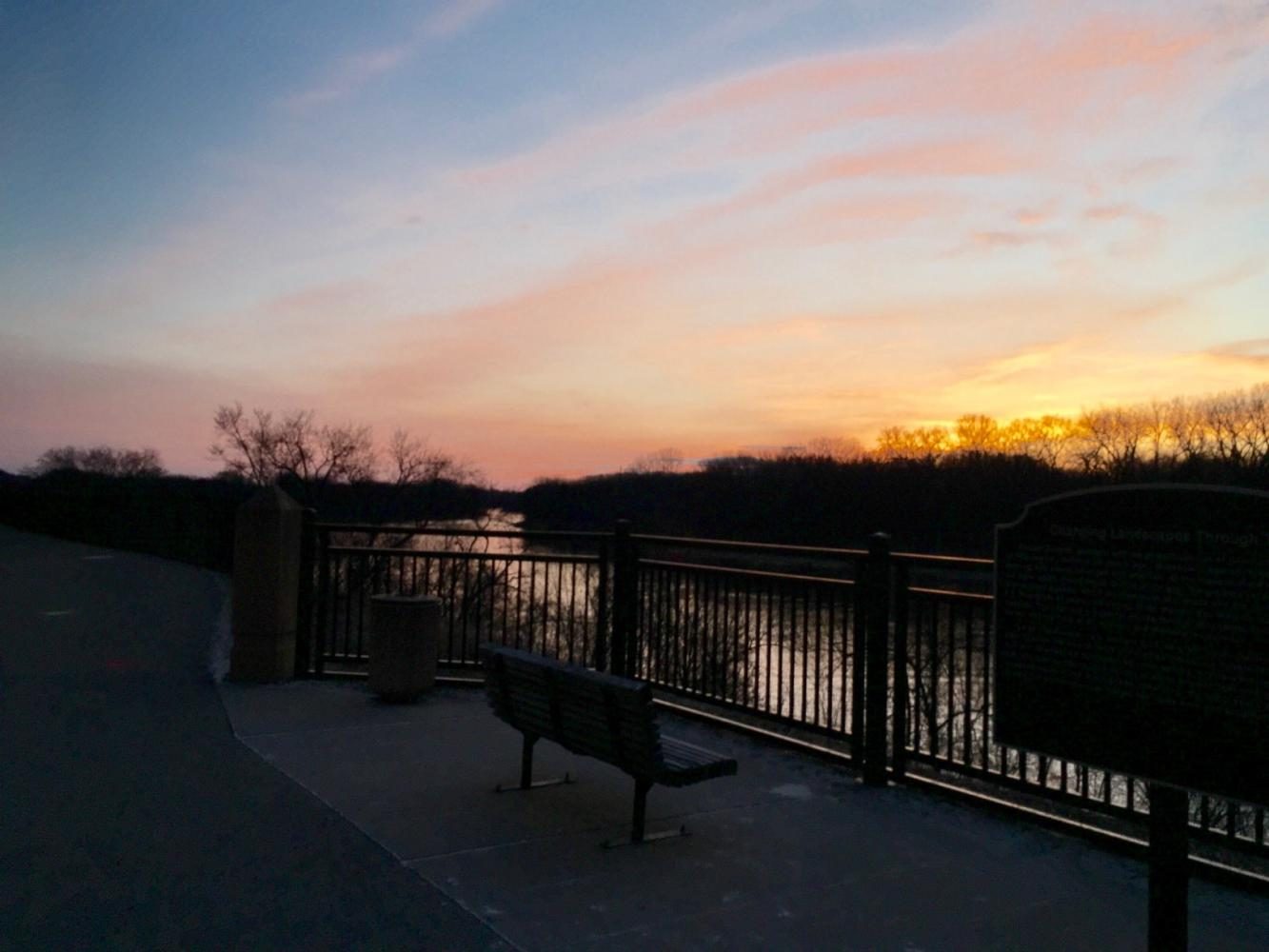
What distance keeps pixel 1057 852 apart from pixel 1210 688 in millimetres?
2249

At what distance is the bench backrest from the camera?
4.96 m

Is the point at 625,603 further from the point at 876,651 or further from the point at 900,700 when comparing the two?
the point at 900,700

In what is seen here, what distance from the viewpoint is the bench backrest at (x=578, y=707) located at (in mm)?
4965

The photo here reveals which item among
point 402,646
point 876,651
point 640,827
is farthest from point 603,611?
point 640,827

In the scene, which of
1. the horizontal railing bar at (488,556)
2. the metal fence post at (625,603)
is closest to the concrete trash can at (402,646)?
the horizontal railing bar at (488,556)

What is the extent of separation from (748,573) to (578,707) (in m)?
2.32

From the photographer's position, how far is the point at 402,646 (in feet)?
28.1

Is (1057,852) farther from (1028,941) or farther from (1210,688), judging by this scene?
(1210,688)

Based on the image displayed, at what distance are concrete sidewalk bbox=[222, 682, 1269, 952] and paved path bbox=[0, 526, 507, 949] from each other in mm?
247

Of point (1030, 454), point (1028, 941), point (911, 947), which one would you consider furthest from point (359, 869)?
point (1030, 454)

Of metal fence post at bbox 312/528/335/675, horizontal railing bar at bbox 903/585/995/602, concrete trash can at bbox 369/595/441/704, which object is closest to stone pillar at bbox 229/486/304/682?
metal fence post at bbox 312/528/335/675

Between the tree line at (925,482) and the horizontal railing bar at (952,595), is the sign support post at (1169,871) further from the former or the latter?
the tree line at (925,482)

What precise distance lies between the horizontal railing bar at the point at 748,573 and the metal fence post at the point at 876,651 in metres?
0.22

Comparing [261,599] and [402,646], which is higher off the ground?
[261,599]
